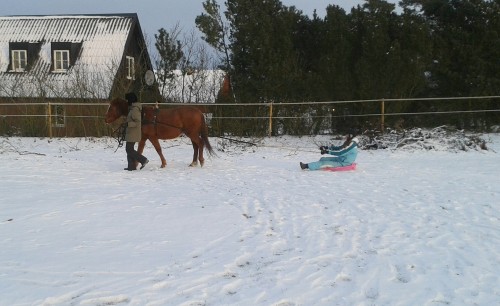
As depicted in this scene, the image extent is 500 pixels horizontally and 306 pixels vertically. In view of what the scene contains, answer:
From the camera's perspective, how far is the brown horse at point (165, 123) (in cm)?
918

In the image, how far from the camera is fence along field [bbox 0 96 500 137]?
50.4 ft

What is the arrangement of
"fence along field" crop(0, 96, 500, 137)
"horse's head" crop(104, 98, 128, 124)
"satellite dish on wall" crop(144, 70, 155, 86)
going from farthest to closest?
"satellite dish on wall" crop(144, 70, 155, 86) < "fence along field" crop(0, 96, 500, 137) < "horse's head" crop(104, 98, 128, 124)

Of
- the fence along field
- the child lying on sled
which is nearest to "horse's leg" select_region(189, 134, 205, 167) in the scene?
the child lying on sled

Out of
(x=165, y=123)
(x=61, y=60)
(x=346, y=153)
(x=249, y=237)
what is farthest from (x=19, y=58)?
(x=249, y=237)

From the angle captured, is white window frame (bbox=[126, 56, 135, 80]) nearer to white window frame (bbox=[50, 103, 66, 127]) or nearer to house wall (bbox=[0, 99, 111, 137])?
white window frame (bbox=[50, 103, 66, 127])

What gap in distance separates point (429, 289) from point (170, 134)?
22.9ft

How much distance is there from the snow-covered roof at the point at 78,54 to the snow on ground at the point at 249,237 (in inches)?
434

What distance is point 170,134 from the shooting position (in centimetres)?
945

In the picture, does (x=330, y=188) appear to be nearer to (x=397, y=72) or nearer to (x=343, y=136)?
(x=343, y=136)

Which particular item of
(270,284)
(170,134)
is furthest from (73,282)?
(170,134)

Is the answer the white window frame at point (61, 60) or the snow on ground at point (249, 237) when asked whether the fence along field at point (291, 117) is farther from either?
the snow on ground at point (249, 237)

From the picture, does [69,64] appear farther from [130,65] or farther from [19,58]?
[130,65]

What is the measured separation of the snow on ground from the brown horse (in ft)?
2.92

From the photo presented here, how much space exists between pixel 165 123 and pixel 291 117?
7606mm
